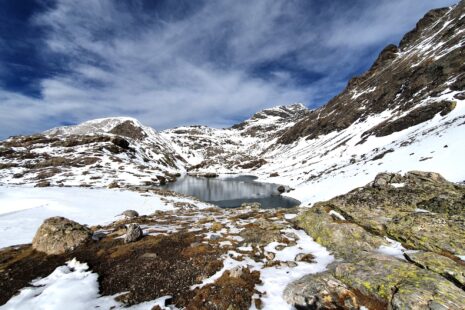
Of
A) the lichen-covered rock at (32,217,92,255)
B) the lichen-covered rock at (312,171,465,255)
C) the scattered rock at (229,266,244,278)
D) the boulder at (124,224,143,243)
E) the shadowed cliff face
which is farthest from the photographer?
the shadowed cliff face

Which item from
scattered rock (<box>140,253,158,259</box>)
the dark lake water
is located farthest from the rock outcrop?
the dark lake water

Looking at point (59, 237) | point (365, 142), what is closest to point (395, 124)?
point (365, 142)

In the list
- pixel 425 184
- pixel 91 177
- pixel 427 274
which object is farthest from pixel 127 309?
pixel 91 177

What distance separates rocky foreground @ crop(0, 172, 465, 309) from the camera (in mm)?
8461

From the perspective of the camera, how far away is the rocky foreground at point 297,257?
8.46 metres

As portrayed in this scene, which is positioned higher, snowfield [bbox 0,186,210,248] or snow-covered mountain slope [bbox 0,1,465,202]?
snow-covered mountain slope [bbox 0,1,465,202]

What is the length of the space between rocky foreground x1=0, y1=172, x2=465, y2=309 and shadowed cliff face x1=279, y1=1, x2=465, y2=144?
215 feet

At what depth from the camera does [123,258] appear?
13.1 m

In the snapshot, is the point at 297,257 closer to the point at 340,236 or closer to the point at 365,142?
the point at 340,236

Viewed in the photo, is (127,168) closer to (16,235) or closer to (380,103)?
(16,235)

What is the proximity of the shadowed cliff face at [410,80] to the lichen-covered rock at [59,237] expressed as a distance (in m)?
79.8

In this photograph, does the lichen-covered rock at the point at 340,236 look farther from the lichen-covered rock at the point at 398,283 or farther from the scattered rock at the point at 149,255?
the scattered rock at the point at 149,255

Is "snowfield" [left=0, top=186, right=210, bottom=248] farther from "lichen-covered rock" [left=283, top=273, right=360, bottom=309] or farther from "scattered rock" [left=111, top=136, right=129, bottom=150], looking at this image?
"scattered rock" [left=111, top=136, right=129, bottom=150]

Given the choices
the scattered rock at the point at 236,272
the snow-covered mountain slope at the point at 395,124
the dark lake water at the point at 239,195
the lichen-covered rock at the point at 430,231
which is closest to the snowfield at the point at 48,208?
the scattered rock at the point at 236,272
